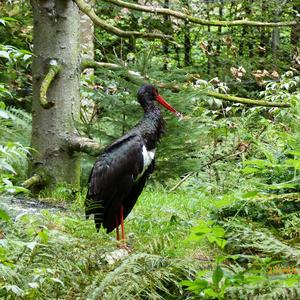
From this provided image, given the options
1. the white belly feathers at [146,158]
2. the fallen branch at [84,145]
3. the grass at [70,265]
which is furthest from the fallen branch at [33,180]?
the grass at [70,265]

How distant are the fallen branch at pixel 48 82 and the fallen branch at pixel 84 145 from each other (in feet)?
2.05

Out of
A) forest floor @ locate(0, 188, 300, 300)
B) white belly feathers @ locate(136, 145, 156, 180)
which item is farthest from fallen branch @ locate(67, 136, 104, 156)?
forest floor @ locate(0, 188, 300, 300)

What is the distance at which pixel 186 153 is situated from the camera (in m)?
8.38

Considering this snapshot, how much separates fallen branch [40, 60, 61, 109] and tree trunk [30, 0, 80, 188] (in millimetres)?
74

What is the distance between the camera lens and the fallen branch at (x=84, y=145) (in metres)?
7.53

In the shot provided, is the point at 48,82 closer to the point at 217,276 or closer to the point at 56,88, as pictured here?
the point at 56,88

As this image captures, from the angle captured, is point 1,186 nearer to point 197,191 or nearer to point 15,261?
point 15,261

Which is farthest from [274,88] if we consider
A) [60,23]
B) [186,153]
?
[60,23]

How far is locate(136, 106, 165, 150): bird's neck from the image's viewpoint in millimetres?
6230

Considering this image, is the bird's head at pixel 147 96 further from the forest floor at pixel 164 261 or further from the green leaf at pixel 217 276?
the green leaf at pixel 217 276

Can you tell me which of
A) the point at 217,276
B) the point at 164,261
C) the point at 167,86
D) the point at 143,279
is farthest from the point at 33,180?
the point at 217,276

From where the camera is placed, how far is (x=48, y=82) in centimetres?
761

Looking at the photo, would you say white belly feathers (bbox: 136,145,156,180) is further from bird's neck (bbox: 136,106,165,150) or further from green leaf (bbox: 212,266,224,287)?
green leaf (bbox: 212,266,224,287)

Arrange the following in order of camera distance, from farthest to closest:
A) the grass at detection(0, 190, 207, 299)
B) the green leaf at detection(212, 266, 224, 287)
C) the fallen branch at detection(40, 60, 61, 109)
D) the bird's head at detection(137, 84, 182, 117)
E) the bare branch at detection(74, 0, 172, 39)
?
1. the fallen branch at detection(40, 60, 61, 109)
2. the bare branch at detection(74, 0, 172, 39)
3. the bird's head at detection(137, 84, 182, 117)
4. the grass at detection(0, 190, 207, 299)
5. the green leaf at detection(212, 266, 224, 287)
